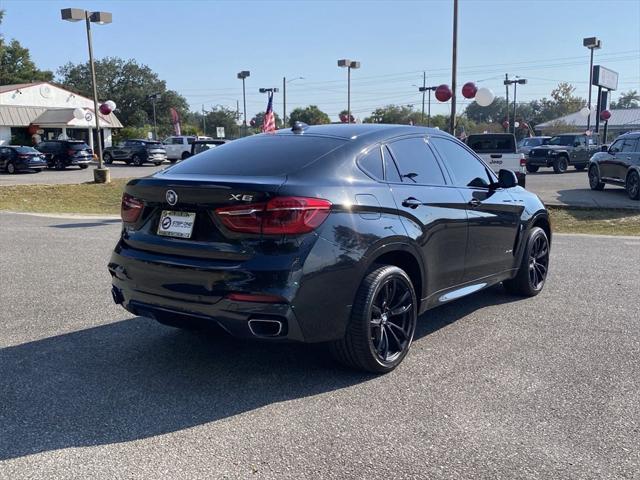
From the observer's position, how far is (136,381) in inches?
162

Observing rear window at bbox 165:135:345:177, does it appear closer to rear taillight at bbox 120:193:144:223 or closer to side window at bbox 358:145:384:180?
side window at bbox 358:145:384:180

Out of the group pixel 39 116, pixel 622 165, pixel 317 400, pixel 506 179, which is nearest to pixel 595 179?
pixel 622 165

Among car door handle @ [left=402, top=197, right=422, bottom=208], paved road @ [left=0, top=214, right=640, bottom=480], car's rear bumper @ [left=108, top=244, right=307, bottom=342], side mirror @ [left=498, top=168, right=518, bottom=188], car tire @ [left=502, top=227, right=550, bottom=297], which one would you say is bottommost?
paved road @ [left=0, top=214, right=640, bottom=480]

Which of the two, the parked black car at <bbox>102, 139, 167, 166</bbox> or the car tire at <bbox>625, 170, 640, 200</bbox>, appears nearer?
the car tire at <bbox>625, 170, 640, 200</bbox>

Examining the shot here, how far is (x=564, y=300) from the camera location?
247 inches

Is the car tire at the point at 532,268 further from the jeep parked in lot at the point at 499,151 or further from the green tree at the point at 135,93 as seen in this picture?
the green tree at the point at 135,93

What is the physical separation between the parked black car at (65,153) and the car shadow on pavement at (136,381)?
32.4 meters

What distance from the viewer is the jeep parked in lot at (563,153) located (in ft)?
98.4

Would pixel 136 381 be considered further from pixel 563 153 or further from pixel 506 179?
pixel 563 153

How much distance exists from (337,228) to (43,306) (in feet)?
11.4

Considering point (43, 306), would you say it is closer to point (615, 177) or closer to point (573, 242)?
point (573, 242)

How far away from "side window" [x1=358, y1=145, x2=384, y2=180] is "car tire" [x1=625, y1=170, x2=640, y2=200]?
47.5 ft

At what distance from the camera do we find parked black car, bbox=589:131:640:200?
55.4ft

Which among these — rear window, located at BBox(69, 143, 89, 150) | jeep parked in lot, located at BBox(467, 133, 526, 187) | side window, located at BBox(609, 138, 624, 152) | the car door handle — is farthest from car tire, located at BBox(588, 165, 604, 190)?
rear window, located at BBox(69, 143, 89, 150)
